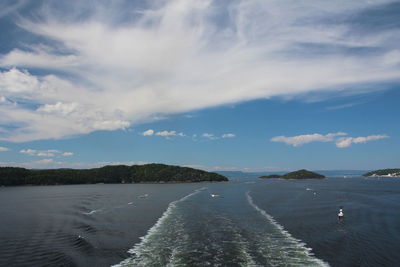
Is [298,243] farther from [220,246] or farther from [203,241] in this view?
[203,241]

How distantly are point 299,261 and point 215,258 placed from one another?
7.64 metres

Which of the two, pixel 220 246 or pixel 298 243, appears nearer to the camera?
pixel 220 246

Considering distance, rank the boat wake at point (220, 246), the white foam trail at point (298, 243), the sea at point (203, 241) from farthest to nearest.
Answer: the sea at point (203, 241), the white foam trail at point (298, 243), the boat wake at point (220, 246)

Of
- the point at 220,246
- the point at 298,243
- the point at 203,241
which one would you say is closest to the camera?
the point at 220,246

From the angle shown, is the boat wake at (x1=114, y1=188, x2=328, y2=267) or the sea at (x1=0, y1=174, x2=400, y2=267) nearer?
the boat wake at (x1=114, y1=188, x2=328, y2=267)

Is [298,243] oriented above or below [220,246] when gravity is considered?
below

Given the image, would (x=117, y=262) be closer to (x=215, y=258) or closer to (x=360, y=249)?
(x=215, y=258)

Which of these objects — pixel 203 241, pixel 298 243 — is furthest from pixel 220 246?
pixel 298 243

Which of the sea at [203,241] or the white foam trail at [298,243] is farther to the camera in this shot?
the sea at [203,241]

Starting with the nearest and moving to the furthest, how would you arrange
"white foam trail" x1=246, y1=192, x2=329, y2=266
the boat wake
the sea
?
the boat wake < "white foam trail" x1=246, y1=192, x2=329, y2=266 < the sea

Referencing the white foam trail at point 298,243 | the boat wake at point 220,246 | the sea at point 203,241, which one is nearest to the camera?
the boat wake at point 220,246

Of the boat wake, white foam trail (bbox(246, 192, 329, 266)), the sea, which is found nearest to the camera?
the boat wake

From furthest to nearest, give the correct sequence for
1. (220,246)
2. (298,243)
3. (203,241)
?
(203,241), (298,243), (220,246)

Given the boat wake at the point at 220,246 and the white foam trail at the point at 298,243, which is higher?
the boat wake at the point at 220,246
